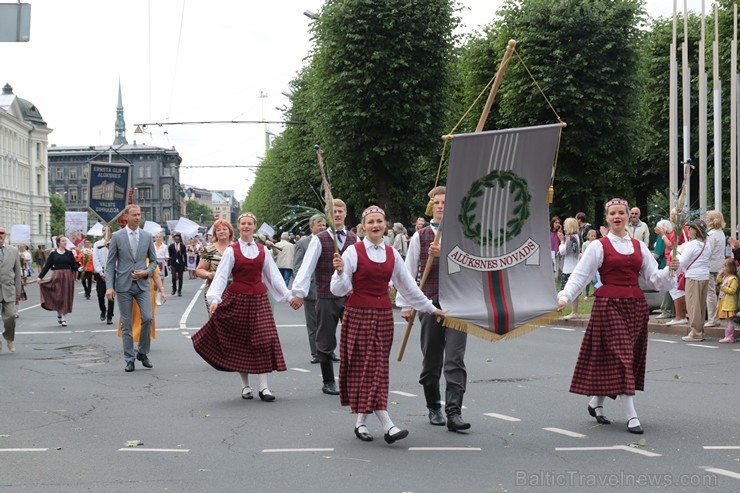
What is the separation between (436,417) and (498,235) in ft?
5.27

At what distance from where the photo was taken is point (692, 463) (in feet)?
22.1

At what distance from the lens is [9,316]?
15039mm

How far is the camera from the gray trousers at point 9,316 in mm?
14945

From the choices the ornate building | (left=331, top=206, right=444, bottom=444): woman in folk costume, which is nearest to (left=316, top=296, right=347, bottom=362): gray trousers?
(left=331, top=206, right=444, bottom=444): woman in folk costume

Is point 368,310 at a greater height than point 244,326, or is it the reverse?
point 368,310

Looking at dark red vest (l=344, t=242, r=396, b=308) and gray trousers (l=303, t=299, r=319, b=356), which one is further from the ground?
dark red vest (l=344, t=242, r=396, b=308)

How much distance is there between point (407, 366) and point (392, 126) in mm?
A: 23708

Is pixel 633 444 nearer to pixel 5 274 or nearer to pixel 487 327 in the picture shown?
pixel 487 327

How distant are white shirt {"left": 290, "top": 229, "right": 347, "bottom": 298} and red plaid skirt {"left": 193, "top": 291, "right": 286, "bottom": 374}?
0.59 m

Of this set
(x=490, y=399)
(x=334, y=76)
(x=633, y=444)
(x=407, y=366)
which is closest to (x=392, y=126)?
(x=334, y=76)

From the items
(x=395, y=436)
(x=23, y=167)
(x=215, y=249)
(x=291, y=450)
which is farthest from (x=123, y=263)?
(x=23, y=167)

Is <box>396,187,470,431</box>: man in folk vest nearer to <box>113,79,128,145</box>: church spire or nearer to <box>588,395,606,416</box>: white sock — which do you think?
<box>588,395,606,416</box>: white sock

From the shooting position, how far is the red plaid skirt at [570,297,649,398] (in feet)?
26.5

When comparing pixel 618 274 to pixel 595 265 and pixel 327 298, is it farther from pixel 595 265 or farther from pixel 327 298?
pixel 327 298
